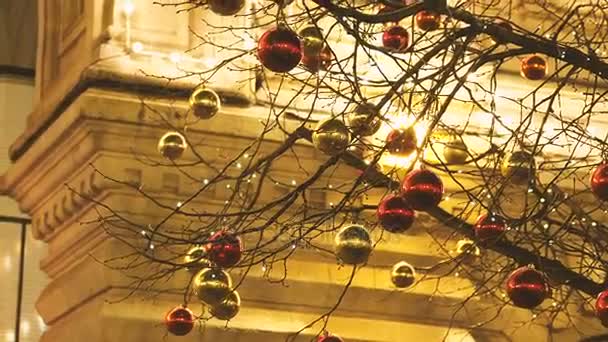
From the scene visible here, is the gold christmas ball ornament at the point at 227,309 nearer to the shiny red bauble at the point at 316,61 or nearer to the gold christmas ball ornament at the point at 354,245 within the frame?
the gold christmas ball ornament at the point at 354,245

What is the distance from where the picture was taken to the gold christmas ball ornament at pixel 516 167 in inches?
288

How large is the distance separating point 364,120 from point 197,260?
3.26 feet

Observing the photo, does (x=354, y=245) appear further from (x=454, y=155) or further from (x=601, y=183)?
(x=454, y=155)

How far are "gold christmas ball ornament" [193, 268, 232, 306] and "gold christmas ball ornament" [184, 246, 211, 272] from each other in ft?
0.30

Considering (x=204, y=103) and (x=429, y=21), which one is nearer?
(x=429, y=21)

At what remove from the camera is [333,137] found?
7.05 meters

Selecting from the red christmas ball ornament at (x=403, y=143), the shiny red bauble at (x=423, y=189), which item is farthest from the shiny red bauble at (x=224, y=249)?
the shiny red bauble at (x=423, y=189)

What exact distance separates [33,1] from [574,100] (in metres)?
5.02

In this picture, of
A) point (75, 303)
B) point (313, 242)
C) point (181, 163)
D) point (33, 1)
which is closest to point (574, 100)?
point (313, 242)

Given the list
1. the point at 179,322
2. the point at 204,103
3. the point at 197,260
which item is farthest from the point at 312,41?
the point at 179,322

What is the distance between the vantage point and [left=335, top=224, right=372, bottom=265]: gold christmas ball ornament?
7234 millimetres

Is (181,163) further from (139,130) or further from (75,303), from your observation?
(75,303)

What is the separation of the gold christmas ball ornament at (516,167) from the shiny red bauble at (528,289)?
1.80 ft

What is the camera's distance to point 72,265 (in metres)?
10.1
